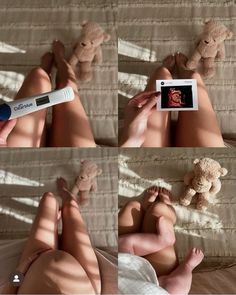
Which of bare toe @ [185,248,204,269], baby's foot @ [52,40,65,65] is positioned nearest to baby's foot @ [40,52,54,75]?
baby's foot @ [52,40,65,65]

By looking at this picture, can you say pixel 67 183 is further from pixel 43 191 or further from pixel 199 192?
pixel 199 192

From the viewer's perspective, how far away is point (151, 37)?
1275 millimetres

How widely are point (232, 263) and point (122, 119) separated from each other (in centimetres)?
45

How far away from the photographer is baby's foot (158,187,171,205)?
1.20 metres

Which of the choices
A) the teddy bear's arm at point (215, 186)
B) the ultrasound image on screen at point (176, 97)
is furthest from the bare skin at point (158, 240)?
the ultrasound image on screen at point (176, 97)

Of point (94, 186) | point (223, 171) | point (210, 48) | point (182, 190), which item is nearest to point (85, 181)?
point (94, 186)

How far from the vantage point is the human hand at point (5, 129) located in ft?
3.90

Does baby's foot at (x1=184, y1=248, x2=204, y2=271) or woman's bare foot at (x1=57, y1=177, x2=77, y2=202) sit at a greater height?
woman's bare foot at (x1=57, y1=177, x2=77, y2=202)

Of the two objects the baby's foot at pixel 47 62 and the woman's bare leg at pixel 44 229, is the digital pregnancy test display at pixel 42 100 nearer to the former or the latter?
the baby's foot at pixel 47 62

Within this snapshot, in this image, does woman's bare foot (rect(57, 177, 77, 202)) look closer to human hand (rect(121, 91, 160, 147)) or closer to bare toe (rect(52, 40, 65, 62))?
human hand (rect(121, 91, 160, 147))

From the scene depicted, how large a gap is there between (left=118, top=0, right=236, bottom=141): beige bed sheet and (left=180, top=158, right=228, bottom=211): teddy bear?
0.12m

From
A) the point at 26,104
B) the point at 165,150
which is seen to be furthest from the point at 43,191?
the point at 165,150

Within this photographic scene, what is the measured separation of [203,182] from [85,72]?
416mm

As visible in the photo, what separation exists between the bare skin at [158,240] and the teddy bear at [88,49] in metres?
0.36
